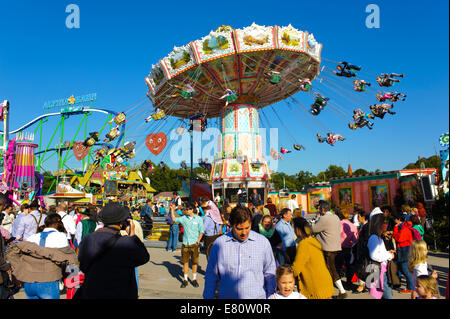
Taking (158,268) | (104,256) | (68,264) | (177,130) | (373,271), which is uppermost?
A: (177,130)

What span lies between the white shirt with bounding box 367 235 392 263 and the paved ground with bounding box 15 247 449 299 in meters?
1.42

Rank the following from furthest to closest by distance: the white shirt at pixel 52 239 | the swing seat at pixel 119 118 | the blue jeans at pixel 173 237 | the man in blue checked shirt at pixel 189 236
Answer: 1. the swing seat at pixel 119 118
2. the blue jeans at pixel 173 237
3. the man in blue checked shirt at pixel 189 236
4. the white shirt at pixel 52 239

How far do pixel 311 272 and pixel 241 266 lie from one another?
1.45 meters

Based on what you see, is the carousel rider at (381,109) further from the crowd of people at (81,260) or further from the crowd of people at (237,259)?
the crowd of people at (81,260)

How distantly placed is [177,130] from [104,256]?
21.9m

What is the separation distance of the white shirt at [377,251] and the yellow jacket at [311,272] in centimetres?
135

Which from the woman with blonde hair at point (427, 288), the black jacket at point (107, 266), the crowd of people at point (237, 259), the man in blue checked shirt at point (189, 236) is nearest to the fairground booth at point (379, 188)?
the man in blue checked shirt at point (189, 236)

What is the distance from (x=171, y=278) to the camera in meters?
7.92

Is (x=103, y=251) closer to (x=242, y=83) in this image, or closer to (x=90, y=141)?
(x=90, y=141)

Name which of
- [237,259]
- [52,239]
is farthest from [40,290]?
[237,259]

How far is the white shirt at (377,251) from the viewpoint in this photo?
5.16 meters
